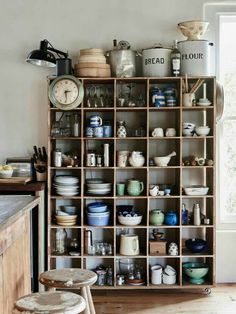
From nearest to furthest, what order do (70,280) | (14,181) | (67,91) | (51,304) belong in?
(51,304) < (70,280) < (14,181) < (67,91)

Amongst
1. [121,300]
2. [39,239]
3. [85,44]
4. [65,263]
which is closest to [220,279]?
[121,300]

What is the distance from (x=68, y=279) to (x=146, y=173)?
72.2 inches

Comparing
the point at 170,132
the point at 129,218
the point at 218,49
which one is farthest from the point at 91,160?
the point at 218,49

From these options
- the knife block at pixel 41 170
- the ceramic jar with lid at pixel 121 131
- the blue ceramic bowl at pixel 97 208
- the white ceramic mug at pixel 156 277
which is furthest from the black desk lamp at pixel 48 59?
the white ceramic mug at pixel 156 277

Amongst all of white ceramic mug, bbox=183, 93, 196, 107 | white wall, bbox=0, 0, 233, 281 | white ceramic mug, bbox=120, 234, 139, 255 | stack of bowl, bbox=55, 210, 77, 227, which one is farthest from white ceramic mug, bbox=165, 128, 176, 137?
stack of bowl, bbox=55, 210, 77, 227

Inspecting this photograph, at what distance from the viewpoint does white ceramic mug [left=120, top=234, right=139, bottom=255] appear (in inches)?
178

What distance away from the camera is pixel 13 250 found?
2900 millimetres

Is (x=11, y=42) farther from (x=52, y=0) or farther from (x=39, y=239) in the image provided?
(x=39, y=239)

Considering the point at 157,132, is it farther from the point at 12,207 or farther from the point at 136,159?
the point at 12,207

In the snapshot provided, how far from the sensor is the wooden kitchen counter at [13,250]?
2.51 metres

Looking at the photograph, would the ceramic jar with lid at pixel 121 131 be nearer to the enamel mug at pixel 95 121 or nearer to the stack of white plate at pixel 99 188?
the enamel mug at pixel 95 121

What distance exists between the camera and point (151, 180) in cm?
478

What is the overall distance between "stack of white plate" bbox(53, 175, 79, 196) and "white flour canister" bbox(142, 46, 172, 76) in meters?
1.12

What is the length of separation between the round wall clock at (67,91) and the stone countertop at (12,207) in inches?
52.1
